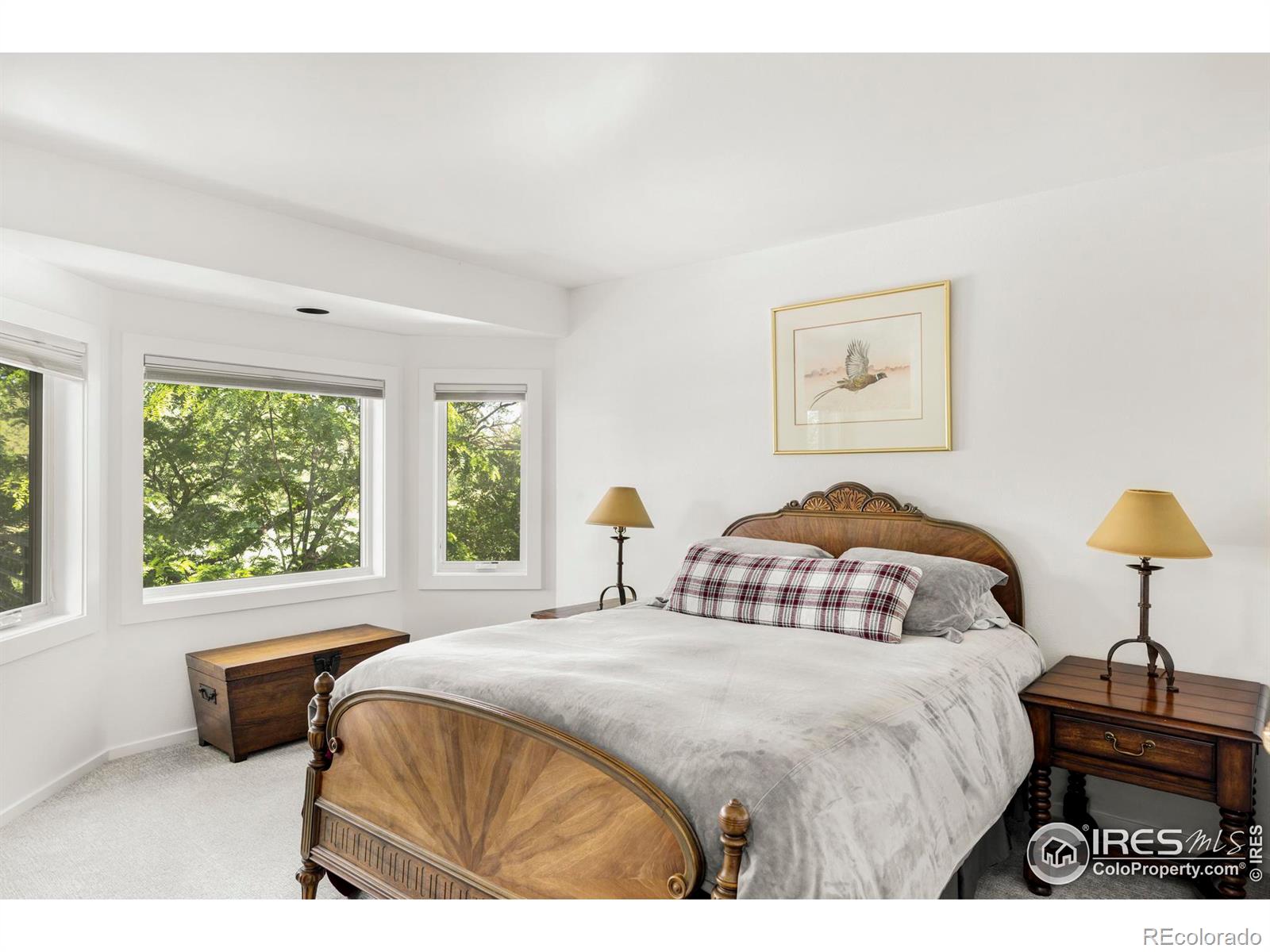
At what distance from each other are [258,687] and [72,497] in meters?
1.13

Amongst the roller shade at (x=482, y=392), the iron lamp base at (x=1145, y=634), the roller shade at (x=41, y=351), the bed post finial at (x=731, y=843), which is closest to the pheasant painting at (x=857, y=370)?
the iron lamp base at (x=1145, y=634)

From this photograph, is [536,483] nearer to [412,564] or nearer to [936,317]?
[412,564]

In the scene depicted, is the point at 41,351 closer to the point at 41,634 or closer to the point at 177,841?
the point at 41,634

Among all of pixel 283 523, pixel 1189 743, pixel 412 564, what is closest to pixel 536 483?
pixel 412 564

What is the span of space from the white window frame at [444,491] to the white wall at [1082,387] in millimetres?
1246

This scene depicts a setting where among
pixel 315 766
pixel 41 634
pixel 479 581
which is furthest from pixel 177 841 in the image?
pixel 479 581

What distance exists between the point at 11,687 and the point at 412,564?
6.73 ft

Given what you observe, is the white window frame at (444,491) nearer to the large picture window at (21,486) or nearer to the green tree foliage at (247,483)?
the green tree foliage at (247,483)

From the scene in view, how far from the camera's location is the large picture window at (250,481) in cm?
378

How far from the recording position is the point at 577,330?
4.61m

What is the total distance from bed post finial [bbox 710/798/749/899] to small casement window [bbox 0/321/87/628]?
2.98 metres

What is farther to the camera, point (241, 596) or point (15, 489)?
point (241, 596)

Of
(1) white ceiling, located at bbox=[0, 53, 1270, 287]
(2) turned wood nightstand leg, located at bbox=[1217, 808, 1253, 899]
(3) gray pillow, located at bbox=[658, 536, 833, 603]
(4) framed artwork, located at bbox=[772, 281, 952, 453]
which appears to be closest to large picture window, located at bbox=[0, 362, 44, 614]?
(1) white ceiling, located at bbox=[0, 53, 1270, 287]

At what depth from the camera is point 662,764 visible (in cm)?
164
